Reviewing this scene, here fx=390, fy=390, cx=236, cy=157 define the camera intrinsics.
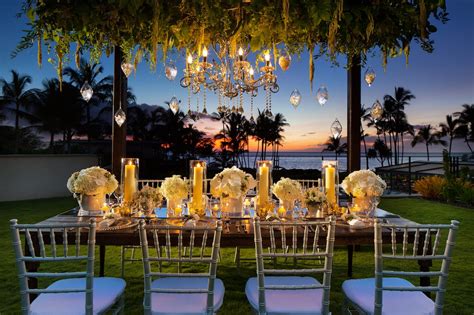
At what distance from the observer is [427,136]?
1334 inches

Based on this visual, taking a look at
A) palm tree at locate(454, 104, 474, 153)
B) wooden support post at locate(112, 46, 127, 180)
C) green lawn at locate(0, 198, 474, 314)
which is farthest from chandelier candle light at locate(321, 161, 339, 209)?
palm tree at locate(454, 104, 474, 153)

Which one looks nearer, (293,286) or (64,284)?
(293,286)

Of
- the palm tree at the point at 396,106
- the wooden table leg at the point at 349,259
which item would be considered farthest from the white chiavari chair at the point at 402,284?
the palm tree at the point at 396,106

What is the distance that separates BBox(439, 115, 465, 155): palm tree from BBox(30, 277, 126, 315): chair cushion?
1297 inches

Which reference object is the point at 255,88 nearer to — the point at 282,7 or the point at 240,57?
the point at 240,57

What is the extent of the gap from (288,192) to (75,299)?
1.49 meters

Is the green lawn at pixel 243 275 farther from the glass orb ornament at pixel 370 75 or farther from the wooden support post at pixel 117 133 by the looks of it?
the glass orb ornament at pixel 370 75

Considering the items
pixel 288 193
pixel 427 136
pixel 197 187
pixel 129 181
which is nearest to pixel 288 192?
pixel 288 193

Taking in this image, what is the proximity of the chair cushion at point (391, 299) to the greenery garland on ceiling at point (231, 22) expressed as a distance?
1.35m

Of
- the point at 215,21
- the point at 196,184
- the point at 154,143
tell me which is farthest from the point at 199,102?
the point at 154,143

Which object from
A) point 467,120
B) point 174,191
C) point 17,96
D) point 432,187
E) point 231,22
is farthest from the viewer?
point 467,120

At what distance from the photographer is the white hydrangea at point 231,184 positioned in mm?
2744

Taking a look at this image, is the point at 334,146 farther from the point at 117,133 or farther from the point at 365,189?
the point at 365,189

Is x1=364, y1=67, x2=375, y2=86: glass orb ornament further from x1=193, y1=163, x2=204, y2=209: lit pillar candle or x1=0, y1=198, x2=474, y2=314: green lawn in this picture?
x1=0, y1=198, x2=474, y2=314: green lawn
